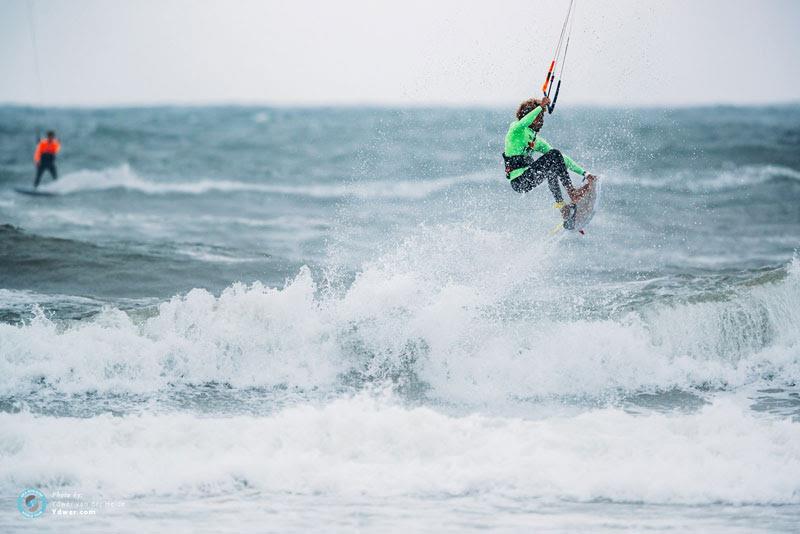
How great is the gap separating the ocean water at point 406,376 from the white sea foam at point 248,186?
4487 millimetres

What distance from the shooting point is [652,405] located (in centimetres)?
995

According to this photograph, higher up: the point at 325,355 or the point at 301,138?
the point at 301,138

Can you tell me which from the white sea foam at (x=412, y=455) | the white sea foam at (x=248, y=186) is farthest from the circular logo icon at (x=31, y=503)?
the white sea foam at (x=248, y=186)

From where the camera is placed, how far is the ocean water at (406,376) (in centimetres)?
778

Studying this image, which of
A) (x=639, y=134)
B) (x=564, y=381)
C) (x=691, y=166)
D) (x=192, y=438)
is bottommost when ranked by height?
(x=192, y=438)

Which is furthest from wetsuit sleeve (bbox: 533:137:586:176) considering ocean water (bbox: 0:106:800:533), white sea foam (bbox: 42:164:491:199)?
white sea foam (bbox: 42:164:491:199)

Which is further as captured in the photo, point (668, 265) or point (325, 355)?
point (668, 265)

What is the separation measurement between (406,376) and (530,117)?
3373 millimetres

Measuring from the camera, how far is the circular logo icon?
7492mm

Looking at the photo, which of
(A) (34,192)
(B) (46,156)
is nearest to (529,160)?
(B) (46,156)

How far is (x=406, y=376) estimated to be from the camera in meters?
10.6

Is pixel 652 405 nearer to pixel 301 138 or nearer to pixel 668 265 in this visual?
pixel 668 265

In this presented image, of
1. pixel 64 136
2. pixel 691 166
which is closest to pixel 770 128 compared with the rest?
pixel 691 166

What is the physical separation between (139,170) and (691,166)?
18.5 meters
